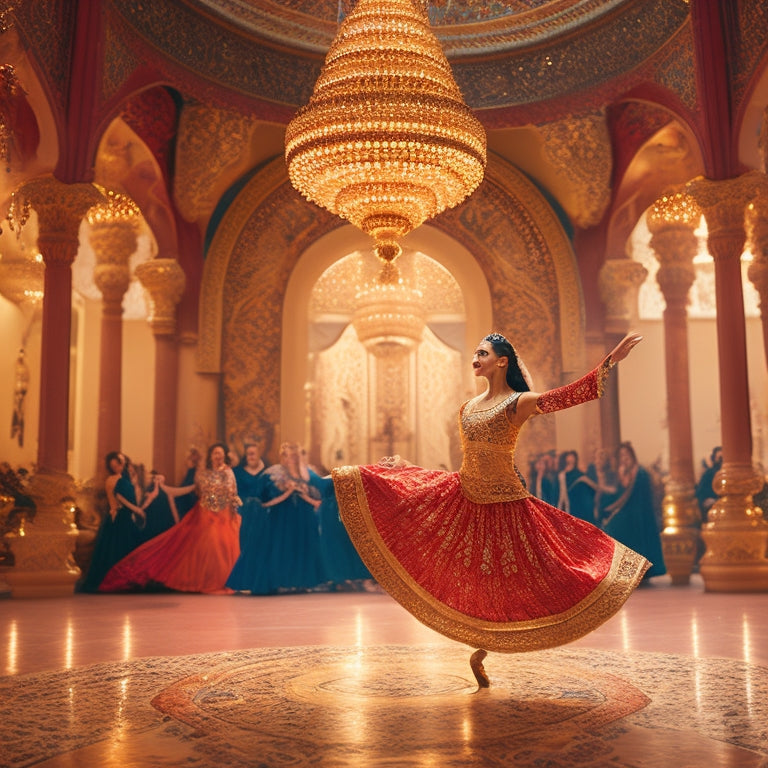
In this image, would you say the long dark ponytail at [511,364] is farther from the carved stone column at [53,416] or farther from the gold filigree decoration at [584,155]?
the gold filigree decoration at [584,155]

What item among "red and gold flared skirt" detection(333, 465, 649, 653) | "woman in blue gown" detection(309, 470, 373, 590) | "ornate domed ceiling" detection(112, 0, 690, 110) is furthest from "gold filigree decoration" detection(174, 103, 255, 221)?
"red and gold flared skirt" detection(333, 465, 649, 653)

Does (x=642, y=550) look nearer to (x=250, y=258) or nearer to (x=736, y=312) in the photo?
(x=736, y=312)

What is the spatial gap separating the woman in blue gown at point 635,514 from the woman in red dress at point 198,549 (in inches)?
150

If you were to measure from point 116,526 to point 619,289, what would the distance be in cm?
623

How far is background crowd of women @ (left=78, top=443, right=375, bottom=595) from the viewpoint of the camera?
8789 millimetres

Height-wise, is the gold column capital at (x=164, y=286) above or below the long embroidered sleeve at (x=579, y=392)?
above

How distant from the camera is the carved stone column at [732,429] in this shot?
830 cm

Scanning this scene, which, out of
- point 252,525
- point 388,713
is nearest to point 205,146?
point 252,525

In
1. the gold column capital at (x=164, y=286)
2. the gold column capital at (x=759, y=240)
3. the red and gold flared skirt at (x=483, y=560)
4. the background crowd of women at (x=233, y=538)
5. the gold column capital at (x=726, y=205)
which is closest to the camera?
the red and gold flared skirt at (x=483, y=560)

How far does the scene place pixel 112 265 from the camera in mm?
11828

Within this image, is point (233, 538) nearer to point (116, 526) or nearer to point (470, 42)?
point (116, 526)

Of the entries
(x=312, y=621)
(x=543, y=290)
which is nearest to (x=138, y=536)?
(x=312, y=621)

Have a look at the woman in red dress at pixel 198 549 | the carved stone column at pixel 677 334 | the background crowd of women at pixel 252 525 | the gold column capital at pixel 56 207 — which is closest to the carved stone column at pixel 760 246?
the carved stone column at pixel 677 334

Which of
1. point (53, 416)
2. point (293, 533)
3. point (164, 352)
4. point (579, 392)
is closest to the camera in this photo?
point (579, 392)
